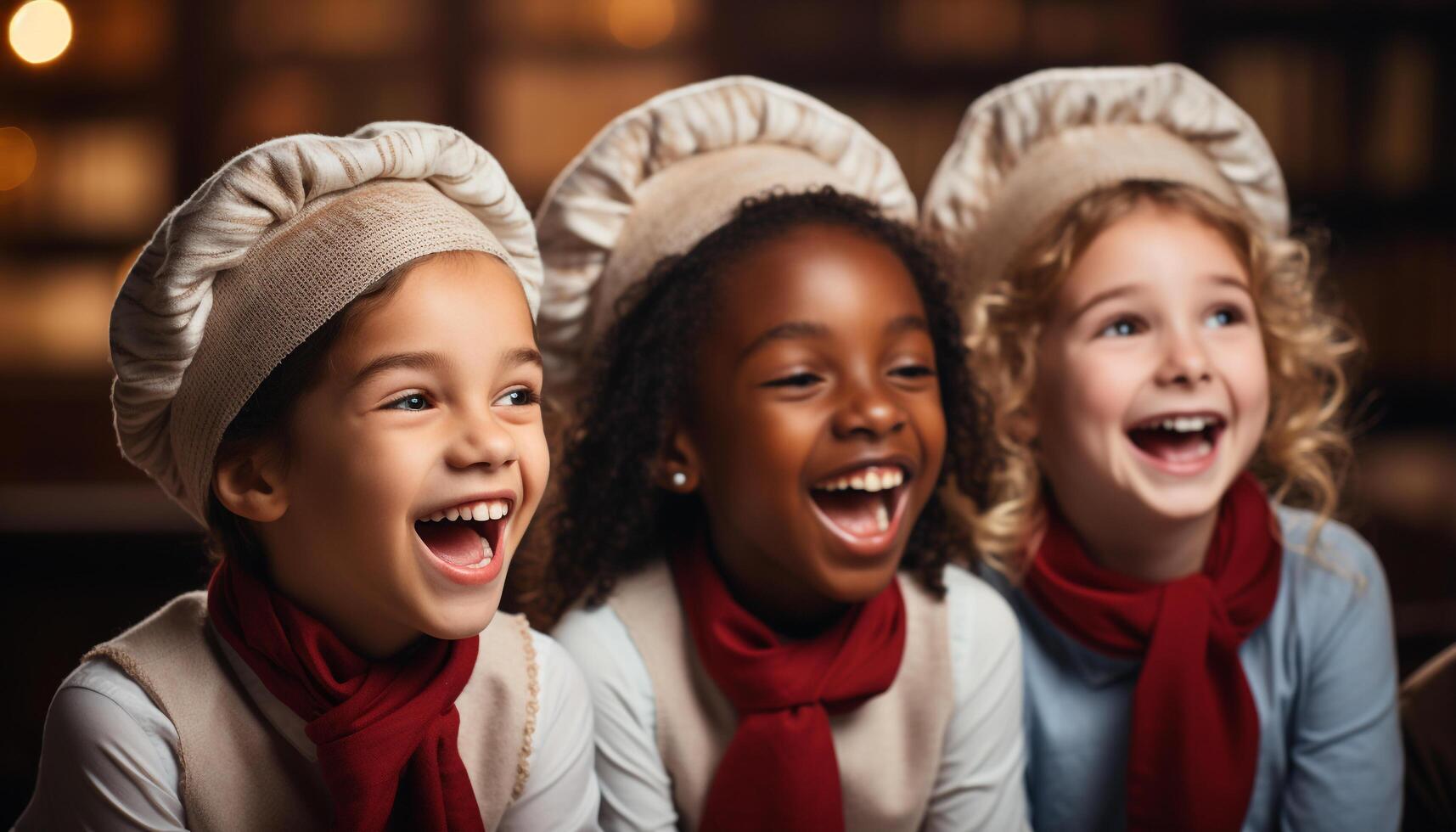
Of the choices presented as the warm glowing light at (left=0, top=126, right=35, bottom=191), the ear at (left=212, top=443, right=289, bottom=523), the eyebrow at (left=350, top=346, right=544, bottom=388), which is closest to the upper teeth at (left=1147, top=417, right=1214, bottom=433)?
the eyebrow at (left=350, top=346, right=544, bottom=388)

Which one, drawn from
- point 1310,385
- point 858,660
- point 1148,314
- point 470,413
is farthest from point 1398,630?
point 470,413

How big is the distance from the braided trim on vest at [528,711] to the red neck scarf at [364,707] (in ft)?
0.25

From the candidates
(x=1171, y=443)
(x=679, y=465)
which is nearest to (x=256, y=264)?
(x=679, y=465)

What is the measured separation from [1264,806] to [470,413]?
1168 millimetres

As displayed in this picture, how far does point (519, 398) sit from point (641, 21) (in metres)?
3.29

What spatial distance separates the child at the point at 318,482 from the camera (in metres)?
1.13

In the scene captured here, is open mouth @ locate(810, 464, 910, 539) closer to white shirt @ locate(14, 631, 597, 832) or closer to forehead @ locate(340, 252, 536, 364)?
forehead @ locate(340, 252, 536, 364)

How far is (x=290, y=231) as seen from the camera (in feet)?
3.79


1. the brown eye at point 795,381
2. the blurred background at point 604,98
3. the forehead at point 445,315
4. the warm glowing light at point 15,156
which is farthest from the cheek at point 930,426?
the warm glowing light at point 15,156

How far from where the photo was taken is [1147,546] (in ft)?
5.55

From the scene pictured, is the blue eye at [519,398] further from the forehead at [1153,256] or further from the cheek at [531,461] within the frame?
the forehead at [1153,256]

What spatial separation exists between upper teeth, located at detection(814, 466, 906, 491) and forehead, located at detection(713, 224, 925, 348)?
15 cm

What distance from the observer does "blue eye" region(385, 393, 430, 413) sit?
1.14 metres

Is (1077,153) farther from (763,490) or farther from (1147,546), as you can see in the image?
(763,490)
